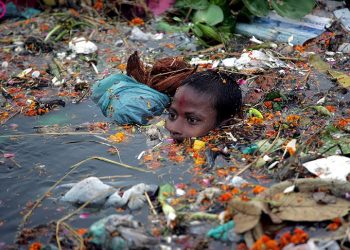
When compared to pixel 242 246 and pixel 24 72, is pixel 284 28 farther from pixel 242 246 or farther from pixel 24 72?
pixel 242 246

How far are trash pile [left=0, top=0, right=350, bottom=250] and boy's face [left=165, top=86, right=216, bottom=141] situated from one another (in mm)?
84

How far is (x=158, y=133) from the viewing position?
4016 millimetres

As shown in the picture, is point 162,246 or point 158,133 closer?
point 162,246

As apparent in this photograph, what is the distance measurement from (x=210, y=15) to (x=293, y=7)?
2.92ft

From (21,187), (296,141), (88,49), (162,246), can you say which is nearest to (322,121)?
(296,141)

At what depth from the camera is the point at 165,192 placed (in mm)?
3184

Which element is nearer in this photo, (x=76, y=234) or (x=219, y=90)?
(x=76, y=234)

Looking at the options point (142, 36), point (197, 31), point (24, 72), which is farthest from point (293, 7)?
point (24, 72)

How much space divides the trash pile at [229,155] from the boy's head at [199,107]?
0.29ft

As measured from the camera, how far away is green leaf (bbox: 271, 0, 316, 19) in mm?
5574

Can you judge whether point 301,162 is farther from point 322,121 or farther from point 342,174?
point 322,121

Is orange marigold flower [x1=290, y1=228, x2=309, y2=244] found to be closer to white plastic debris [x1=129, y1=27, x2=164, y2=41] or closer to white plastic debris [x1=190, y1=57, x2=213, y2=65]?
white plastic debris [x1=190, y1=57, x2=213, y2=65]

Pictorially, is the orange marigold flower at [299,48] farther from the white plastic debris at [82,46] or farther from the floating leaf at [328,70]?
the white plastic debris at [82,46]

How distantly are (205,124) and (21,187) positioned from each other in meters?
1.37
